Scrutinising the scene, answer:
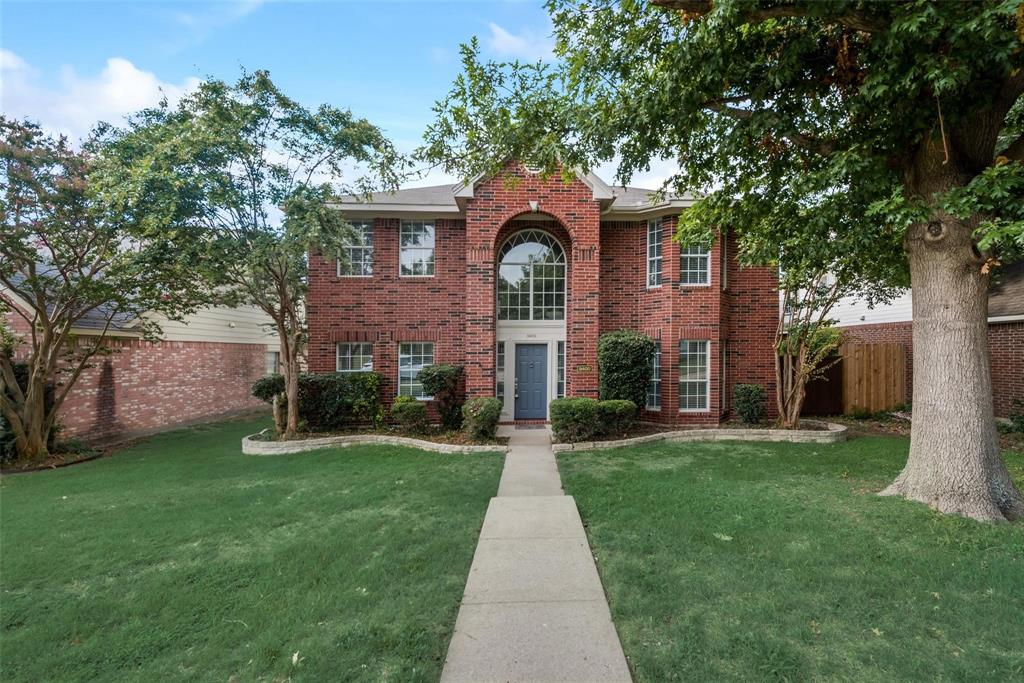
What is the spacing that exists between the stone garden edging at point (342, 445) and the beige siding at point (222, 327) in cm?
574

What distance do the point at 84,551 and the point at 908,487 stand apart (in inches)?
350

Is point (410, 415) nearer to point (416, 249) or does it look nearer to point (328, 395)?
point (328, 395)

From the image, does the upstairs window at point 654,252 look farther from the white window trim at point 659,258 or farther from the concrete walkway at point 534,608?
the concrete walkway at point 534,608

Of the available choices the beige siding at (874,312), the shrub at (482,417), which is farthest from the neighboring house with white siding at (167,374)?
the beige siding at (874,312)

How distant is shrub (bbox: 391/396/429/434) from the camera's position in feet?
31.6

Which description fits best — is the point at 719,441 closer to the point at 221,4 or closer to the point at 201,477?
the point at 201,477

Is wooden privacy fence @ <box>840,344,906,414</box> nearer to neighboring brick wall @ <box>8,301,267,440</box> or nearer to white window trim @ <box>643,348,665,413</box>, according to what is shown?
white window trim @ <box>643,348,665,413</box>

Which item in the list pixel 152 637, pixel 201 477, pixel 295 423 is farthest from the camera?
pixel 295 423

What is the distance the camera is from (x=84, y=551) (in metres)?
4.47

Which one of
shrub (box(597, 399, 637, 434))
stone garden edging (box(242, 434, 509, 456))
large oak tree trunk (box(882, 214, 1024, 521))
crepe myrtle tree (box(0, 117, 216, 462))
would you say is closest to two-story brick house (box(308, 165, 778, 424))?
shrub (box(597, 399, 637, 434))

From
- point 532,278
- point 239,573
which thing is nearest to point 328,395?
point 532,278

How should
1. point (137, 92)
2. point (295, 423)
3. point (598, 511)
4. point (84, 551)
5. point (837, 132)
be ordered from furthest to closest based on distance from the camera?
point (295, 423)
point (137, 92)
point (837, 132)
point (598, 511)
point (84, 551)

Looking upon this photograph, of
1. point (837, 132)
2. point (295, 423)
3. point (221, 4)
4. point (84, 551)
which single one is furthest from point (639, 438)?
point (221, 4)

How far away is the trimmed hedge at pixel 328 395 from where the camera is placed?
412 inches
